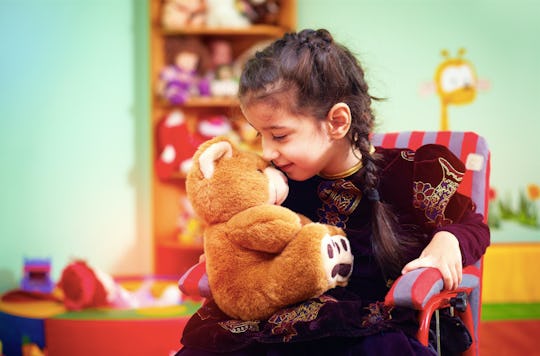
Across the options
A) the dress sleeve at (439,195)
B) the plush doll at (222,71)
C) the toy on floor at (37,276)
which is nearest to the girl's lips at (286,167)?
the dress sleeve at (439,195)

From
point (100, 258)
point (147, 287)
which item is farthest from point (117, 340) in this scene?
point (100, 258)

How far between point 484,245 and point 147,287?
5.68 ft

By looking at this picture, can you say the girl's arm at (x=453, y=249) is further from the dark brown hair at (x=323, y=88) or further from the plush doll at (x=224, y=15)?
the plush doll at (x=224, y=15)

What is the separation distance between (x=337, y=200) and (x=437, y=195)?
0.19 metres

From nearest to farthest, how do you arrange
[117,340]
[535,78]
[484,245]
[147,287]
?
[484,245], [117,340], [147,287], [535,78]

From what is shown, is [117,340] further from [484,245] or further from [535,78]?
[535,78]

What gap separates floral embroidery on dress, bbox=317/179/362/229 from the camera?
4.47 feet

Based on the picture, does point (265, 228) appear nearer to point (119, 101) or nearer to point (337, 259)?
point (337, 259)

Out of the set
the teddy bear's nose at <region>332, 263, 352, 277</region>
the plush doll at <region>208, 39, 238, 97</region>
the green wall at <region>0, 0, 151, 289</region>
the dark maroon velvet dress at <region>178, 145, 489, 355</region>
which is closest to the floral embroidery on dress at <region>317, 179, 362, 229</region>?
the dark maroon velvet dress at <region>178, 145, 489, 355</region>

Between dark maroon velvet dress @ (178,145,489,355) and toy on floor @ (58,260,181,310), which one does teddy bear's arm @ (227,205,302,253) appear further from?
toy on floor @ (58,260,181,310)

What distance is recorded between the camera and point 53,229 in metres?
3.22

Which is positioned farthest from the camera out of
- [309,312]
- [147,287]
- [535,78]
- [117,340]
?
[535,78]

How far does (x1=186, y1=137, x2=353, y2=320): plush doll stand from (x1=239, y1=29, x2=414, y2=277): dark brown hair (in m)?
0.08

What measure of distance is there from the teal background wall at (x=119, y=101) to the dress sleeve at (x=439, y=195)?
176cm
